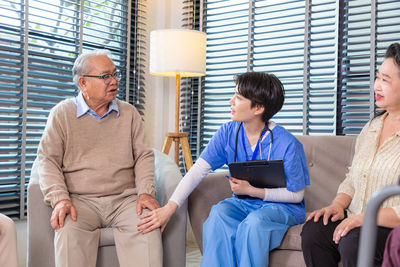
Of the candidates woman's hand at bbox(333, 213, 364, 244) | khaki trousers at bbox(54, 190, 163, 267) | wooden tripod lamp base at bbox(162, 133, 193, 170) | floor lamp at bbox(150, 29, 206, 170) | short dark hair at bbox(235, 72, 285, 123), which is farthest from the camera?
wooden tripod lamp base at bbox(162, 133, 193, 170)

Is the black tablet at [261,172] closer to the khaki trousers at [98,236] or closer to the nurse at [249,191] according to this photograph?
the nurse at [249,191]

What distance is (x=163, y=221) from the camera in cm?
211

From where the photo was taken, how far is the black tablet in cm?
206

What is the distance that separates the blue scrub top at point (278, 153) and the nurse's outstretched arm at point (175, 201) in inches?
2.4

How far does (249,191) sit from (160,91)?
2.07 meters

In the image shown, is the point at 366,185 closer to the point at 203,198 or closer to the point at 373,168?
the point at 373,168

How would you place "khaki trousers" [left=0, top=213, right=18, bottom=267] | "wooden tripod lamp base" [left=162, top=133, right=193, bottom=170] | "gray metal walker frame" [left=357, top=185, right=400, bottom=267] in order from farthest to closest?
1. "wooden tripod lamp base" [left=162, top=133, right=193, bottom=170]
2. "khaki trousers" [left=0, top=213, right=18, bottom=267]
3. "gray metal walker frame" [left=357, top=185, right=400, bottom=267]

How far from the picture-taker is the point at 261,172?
2086 millimetres

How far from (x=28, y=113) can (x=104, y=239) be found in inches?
50.2

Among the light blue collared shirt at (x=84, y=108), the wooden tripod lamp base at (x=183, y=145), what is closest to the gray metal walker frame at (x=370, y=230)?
the light blue collared shirt at (x=84, y=108)

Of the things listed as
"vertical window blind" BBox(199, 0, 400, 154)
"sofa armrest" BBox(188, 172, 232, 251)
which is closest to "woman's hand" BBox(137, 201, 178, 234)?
"sofa armrest" BBox(188, 172, 232, 251)

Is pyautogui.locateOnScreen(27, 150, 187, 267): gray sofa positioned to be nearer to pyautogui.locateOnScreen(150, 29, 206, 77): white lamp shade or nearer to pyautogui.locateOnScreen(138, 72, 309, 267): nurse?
pyautogui.locateOnScreen(138, 72, 309, 267): nurse

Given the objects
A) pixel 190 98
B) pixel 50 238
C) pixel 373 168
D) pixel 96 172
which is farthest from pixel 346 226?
pixel 190 98

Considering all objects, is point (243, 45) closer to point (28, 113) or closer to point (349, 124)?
point (349, 124)
